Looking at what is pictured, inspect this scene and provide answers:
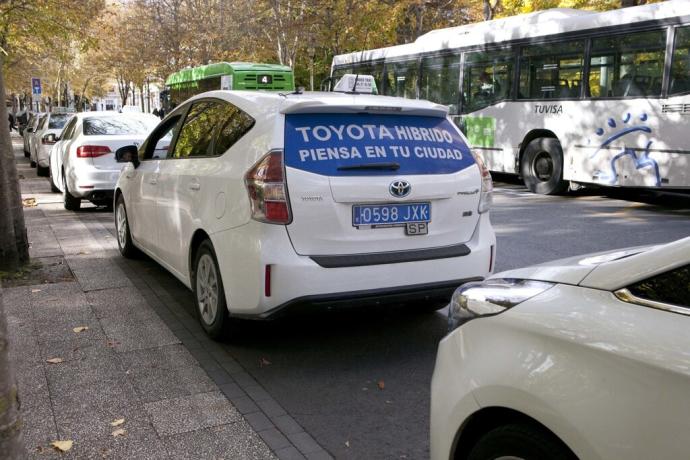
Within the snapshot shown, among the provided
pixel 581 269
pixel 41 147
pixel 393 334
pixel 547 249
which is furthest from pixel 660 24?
pixel 41 147

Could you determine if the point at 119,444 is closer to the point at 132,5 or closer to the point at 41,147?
the point at 41,147

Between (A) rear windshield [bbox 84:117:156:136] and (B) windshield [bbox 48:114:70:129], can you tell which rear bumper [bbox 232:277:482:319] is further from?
(B) windshield [bbox 48:114:70:129]

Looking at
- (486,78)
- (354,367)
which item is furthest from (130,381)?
(486,78)

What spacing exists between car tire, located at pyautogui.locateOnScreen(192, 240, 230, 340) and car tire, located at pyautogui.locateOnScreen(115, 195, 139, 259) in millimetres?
2455

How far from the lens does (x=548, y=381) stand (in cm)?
195

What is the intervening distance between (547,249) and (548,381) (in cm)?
635

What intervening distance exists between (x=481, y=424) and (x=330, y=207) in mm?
2101

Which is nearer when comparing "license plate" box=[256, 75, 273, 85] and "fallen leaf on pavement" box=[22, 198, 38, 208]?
"fallen leaf on pavement" box=[22, 198, 38, 208]

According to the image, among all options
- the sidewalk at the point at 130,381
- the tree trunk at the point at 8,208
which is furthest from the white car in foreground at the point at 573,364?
the tree trunk at the point at 8,208

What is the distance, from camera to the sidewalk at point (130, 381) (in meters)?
3.41

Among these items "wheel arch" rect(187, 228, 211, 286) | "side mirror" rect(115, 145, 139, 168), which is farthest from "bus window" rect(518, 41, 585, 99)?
"wheel arch" rect(187, 228, 211, 286)

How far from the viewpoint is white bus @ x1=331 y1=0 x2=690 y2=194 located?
10.9 metres

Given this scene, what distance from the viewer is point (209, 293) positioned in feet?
15.8

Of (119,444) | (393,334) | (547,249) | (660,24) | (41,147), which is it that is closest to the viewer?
(119,444)
